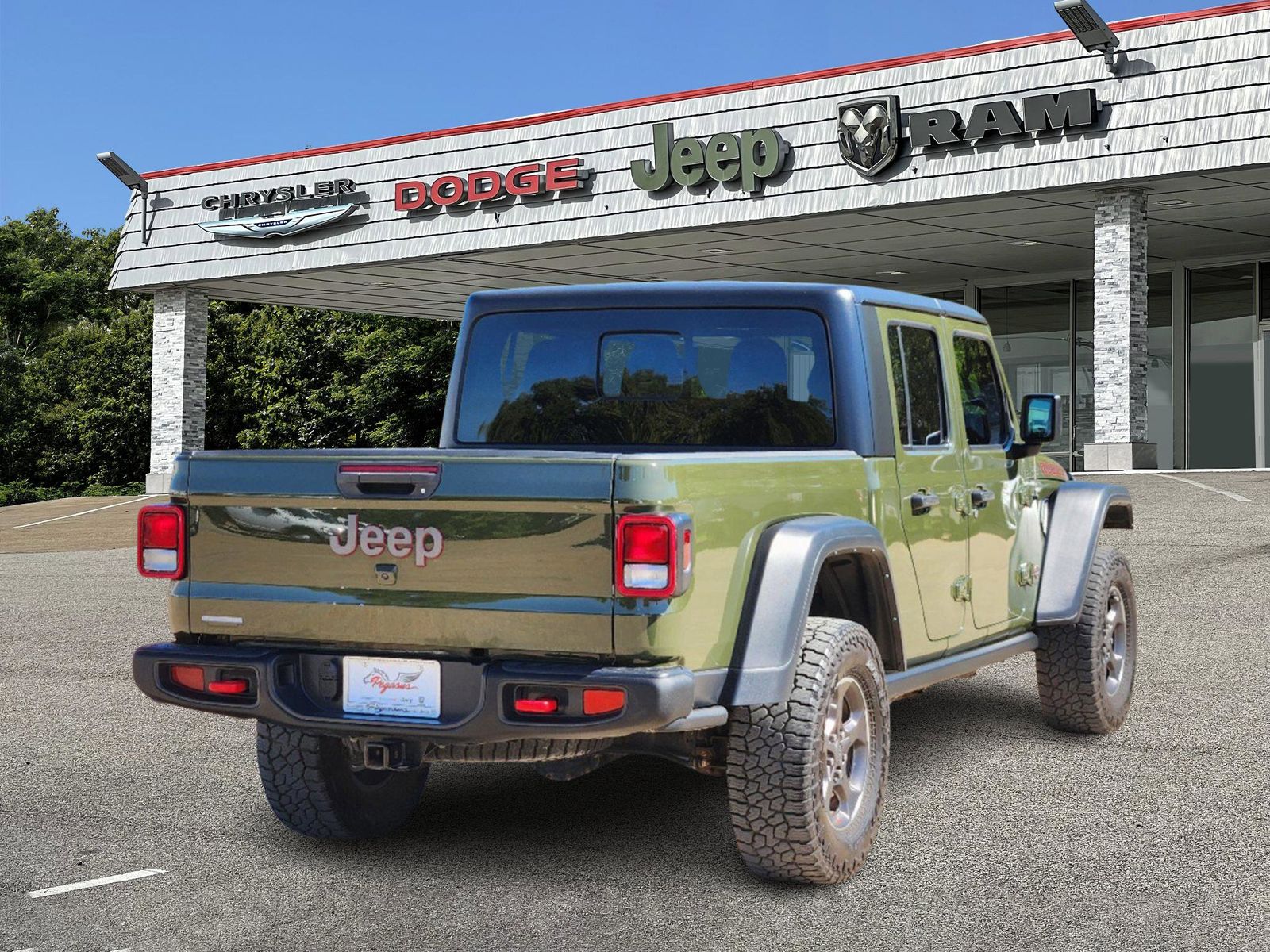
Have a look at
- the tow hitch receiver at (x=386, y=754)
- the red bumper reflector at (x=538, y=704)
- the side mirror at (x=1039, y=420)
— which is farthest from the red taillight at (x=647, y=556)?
the side mirror at (x=1039, y=420)

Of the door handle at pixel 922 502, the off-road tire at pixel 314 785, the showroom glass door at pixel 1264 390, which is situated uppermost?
the showroom glass door at pixel 1264 390

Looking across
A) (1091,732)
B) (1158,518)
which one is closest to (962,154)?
(1158,518)

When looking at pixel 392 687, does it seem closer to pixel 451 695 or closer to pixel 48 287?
pixel 451 695

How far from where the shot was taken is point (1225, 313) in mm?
27375

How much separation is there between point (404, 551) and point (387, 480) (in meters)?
0.22

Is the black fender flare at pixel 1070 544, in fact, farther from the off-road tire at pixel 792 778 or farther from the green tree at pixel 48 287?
the green tree at pixel 48 287

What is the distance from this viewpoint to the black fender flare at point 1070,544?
6824 mm

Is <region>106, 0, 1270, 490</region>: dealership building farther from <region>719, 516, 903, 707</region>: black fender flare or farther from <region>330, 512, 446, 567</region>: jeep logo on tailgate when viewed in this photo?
<region>330, 512, 446, 567</region>: jeep logo on tailgate

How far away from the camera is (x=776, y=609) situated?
4.67 metres

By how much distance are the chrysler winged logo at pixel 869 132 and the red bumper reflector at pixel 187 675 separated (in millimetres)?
18396

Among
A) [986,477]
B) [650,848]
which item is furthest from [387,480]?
[986,477]

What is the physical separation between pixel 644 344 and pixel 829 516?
1194 mm

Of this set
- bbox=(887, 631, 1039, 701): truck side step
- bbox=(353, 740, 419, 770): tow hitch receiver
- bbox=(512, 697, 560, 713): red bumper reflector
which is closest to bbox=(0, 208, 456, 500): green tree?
bbox=(887, 631, 1039, 701): truck side step

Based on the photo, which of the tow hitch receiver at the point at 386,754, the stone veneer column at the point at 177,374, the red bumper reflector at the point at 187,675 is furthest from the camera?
the stone veneer column at the point at 177,374
